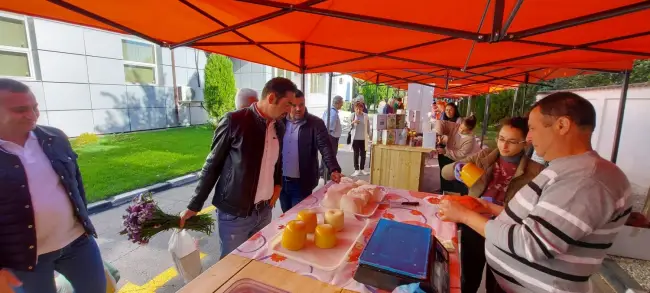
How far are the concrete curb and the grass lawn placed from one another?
185mm

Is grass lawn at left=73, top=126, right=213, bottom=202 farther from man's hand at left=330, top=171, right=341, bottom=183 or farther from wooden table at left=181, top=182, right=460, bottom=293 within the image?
wooden table at left=181, top=182, right=460, bottom=293

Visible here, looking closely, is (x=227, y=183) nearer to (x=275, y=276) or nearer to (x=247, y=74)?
(x=275, y=276)

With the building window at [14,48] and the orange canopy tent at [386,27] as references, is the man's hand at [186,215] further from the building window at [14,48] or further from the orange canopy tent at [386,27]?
the building window at [14,48]

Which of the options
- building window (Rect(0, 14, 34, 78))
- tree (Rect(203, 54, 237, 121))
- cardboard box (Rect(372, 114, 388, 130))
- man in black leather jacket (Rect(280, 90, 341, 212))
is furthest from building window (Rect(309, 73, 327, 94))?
man in black leather jacket (Rect(280, 90, 341, 212))

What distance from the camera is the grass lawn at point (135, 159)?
17.5 ft

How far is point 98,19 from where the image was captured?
1.83m

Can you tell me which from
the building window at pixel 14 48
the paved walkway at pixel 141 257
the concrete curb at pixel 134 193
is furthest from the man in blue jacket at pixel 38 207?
the building window at pixel 14 48

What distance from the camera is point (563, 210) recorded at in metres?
1.03

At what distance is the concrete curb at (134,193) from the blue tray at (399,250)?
15.8 feet

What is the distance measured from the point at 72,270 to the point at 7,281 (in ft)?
1.16

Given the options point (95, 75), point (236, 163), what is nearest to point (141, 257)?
point (236, 163)

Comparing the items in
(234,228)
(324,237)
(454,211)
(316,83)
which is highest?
(316,83)

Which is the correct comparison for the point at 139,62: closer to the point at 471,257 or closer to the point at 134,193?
the point at 134,193

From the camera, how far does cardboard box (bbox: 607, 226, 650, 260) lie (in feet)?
8.39
